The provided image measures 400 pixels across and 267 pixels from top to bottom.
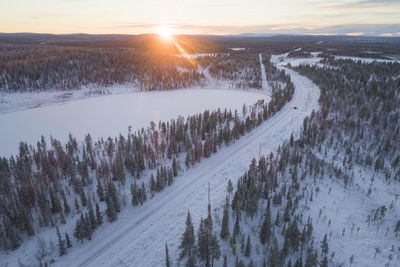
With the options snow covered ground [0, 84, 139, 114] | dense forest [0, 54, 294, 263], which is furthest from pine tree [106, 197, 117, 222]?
snow covered ground [0, 84, 139, 114]

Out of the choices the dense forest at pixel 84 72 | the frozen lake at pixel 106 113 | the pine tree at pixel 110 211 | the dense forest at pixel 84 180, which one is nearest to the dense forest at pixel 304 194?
the pine tree at pixel 110 211

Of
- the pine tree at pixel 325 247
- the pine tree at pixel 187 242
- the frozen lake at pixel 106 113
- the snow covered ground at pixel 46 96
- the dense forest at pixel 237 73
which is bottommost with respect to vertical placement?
the pine tree at pixel 325 247

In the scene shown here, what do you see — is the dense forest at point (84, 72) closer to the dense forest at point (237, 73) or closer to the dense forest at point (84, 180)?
the dense forest at point (237, 73)

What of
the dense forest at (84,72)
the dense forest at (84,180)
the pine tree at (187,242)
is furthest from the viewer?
the dense forest at (84,72)

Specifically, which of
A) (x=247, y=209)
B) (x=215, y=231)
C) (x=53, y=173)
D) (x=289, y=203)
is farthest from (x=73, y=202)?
(x=289, y=203)

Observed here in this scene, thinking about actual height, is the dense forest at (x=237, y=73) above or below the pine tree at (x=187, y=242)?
above

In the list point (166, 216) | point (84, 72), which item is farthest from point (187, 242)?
point (84, 72)

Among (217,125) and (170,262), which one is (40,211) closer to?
(170,262)
